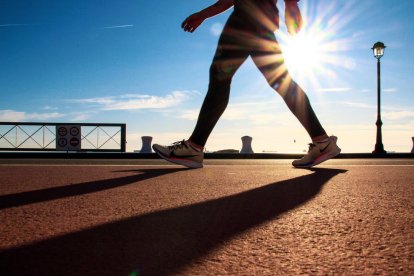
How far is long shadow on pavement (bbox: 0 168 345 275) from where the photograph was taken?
45.1 inches

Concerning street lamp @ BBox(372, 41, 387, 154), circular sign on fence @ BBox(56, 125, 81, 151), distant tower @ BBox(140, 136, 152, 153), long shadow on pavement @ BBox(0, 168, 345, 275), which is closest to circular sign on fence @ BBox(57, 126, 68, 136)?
circular sign on fence @ BBox(56, 125, 81, 151)

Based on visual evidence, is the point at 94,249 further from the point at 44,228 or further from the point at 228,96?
the point at 228,96

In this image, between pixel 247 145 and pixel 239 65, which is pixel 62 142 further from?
pixel 239 65

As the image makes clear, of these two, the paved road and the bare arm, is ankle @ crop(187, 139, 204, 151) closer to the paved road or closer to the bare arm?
the bare arm

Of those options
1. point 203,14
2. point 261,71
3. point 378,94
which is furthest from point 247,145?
point 261,71

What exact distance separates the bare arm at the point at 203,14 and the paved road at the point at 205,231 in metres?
2.83

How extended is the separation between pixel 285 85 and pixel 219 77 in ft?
2.46

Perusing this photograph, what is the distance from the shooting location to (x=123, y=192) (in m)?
2.83

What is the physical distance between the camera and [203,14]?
538 cm

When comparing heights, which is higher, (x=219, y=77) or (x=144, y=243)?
(x=219, y=77)

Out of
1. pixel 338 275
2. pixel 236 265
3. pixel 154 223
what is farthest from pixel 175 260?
pixel 154 223

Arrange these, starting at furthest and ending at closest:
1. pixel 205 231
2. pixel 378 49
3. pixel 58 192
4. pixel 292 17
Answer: pixel 378 49
pixel 292 17
pixel 58 192
pixel 205 231

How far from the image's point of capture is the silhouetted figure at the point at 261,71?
16.3 feet

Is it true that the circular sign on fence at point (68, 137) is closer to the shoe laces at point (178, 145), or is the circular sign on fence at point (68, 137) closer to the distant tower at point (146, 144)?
the distant tower at point (146, 144)
